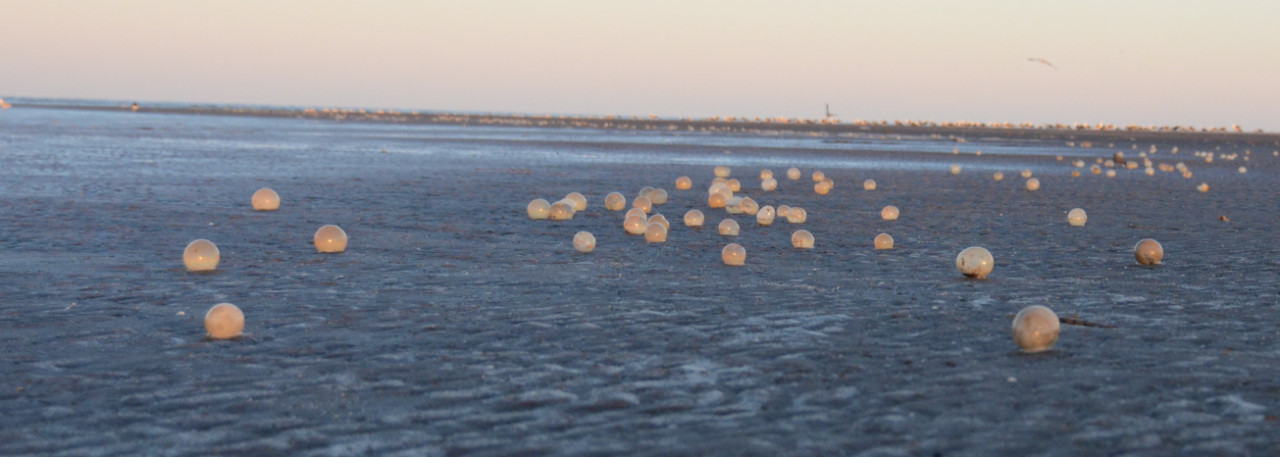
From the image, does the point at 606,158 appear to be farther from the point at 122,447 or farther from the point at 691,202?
the point at 122,447

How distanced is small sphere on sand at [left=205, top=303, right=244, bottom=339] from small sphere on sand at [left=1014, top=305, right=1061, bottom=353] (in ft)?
15.6

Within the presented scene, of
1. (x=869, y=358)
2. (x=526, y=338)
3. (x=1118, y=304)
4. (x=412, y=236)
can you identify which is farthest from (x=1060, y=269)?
(x=412, y=236)

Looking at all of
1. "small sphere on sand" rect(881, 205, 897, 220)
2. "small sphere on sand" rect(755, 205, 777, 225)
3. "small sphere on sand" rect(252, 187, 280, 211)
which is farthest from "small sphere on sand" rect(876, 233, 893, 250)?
"small sphere on sand" rect(252, 187, 280, 211)

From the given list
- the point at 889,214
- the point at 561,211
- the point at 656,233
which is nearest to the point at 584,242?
the point at 656,233

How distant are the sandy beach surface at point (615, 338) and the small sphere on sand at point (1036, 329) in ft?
0.43

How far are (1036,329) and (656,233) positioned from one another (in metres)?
6.38

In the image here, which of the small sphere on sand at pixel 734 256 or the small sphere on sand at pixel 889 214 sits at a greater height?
the small sphere on sand at pixel 734 256

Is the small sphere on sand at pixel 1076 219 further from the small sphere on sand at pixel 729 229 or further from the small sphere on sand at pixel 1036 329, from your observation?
the small sphere on sand at pixel 1036 329

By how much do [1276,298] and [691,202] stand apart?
34.4ft

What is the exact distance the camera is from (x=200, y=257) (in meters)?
10.0

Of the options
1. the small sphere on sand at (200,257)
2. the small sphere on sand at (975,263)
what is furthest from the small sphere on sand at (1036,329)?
the small sphere on sand at (200,257)

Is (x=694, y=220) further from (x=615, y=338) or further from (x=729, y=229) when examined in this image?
(x=615, y=338)

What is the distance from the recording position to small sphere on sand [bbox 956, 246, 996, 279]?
1009 cm

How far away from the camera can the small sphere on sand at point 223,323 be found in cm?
720
